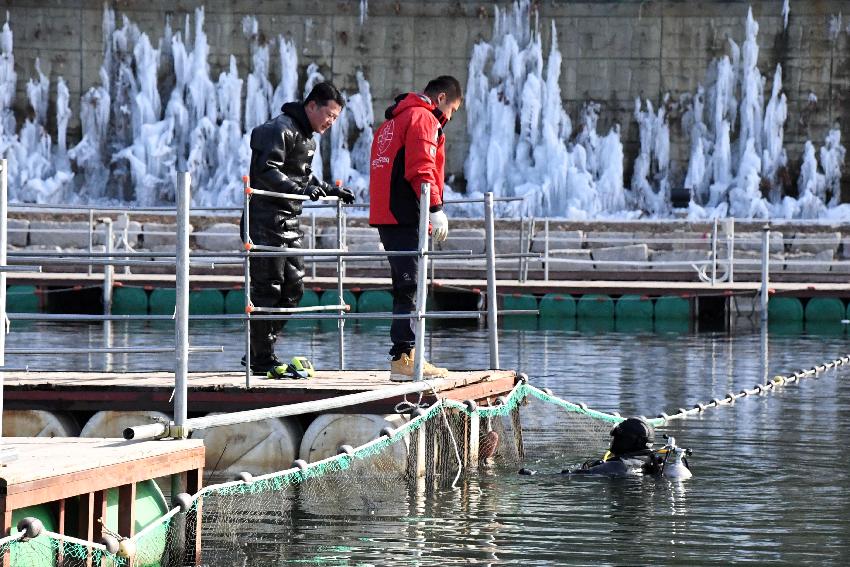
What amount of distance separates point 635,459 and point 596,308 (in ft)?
52.5

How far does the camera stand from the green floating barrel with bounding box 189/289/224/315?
82.0 ft

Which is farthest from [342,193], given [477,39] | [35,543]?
[477,39]

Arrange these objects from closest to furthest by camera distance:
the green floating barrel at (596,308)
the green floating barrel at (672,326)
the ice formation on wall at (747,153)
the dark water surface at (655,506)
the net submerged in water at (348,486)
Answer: the net submerged in water at (348,486) → the dark water surface at (655,506) → the green floating barrel at (672,326) → the green floating barrel at (596,308) → the ice formation on wall at (747,153)

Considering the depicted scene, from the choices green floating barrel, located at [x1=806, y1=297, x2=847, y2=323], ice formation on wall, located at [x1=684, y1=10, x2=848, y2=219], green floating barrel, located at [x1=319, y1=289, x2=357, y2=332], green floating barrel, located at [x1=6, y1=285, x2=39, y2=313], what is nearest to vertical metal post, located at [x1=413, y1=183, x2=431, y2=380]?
green floating barrel, located at [x1=319, y1=289, x2=357, y2=332]

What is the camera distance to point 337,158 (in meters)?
36.4

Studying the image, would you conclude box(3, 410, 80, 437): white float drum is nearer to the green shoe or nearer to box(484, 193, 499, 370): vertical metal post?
the green shoe

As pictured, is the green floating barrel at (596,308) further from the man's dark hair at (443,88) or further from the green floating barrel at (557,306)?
the man's dark hair at (443,88)

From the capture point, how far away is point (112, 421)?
8.95m

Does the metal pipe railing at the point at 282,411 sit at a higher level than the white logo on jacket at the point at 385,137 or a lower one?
lower

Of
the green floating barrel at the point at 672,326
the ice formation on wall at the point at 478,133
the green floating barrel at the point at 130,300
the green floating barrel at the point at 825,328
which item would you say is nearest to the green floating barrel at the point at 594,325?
the green floating barrel at the point at 672,326

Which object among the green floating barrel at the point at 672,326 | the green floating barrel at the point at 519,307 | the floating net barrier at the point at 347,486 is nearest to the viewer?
the floating net barrier at the point at 347,486

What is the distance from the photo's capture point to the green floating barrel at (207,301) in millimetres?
25000

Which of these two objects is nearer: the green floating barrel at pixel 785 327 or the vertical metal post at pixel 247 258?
the vertical metal post at pixel 247 258

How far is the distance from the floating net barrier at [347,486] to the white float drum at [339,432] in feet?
0.41
